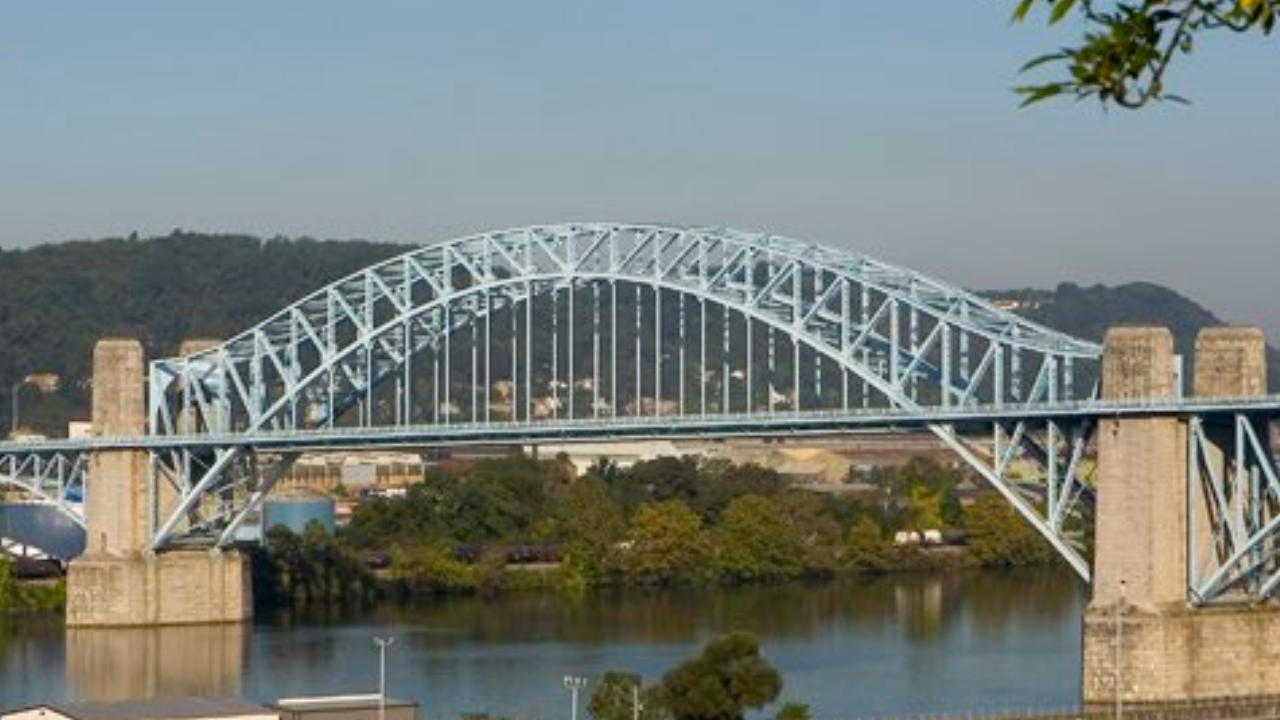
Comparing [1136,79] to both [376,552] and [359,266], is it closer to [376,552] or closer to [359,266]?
[376,552]

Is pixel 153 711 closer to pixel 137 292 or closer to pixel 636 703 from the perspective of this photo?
pixel 636 703

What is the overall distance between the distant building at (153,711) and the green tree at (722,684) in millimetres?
5186

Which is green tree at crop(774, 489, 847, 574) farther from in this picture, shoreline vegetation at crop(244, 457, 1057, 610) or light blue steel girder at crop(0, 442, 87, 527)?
light blue steel girder at crop(0, 442, 87, 527)

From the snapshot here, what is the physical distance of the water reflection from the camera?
5371 centimetres

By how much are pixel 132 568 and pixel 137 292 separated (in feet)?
269

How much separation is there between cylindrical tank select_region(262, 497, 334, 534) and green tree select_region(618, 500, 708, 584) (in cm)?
830

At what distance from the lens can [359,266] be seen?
150m

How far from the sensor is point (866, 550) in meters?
85.1

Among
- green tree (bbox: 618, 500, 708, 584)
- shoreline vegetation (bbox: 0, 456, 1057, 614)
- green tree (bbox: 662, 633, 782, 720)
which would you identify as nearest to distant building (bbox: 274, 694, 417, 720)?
green tree (bbox: 662, 633, 782, 720)

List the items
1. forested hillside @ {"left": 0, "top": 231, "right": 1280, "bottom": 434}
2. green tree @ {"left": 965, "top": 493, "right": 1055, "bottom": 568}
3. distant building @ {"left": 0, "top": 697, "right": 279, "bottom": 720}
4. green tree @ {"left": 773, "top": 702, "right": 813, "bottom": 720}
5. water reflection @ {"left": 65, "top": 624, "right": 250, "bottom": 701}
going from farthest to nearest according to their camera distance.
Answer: forested hillside @ {"left": 0, "top": 231, "right": 1280, "bottom": 434}
green tree @ {"left": 965, "top": 493, "right": 1055, "bottom": 568}
water reflection @ {"left": 65, "top": 624, "right": 250, "bottom": 701}
distant building @ {"left": 0, "top": 697, "right": 279, "bottom": 720}
green tree @ {"left": 773, "top": 702, "right": 813, "bottom": 720}

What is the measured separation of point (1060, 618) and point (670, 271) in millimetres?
11857

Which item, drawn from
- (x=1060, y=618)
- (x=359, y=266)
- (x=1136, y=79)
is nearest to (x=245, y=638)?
(x=1060, y=618)

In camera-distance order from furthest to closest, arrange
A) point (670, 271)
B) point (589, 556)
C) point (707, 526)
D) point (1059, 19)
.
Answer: point (707, 526)
point (589, 556)
point (670, 271)
point (1059, 19)

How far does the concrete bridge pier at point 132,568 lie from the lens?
66.2 meters
